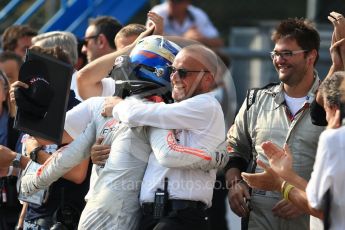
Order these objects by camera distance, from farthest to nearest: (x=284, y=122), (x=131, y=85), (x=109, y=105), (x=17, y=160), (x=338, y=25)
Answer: (x=17, y=160) → (x=284, y=122) → (x=338, y=25) → (x=109, y=105) → (x=131, y=85)

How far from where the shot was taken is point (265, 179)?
5969 mm

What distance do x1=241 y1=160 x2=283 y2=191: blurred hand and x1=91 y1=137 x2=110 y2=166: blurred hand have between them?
86 centimetres

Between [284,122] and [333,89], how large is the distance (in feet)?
4.24

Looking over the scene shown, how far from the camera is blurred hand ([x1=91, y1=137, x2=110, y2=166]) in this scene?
6.27 metres

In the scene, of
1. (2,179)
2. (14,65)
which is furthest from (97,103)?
(14,65)

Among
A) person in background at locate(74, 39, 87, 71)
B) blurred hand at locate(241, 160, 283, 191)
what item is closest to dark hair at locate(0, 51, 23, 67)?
person in background at locate(74, 39, 87, 71)

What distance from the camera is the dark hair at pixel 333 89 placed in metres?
5.50

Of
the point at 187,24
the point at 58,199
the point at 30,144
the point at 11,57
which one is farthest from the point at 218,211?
the point at 30,144

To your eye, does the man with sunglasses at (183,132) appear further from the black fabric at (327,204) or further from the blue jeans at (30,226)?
the blue jeans at (30,226)

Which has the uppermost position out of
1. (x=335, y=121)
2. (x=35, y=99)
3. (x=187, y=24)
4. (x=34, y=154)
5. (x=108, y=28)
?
(x=187, y=24)

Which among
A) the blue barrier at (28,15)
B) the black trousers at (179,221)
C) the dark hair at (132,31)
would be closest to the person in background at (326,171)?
the black trousers at (179,221)

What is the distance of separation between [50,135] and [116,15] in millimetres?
5757

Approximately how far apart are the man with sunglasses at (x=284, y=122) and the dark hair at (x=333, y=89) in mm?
1067

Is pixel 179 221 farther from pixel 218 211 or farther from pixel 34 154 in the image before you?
pixel 218 211
